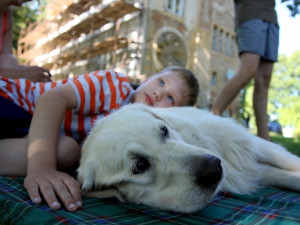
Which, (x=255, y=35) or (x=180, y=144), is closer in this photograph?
(x=180, y=144)

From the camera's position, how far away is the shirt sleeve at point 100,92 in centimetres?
222

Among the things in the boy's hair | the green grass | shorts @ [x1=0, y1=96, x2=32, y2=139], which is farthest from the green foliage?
shorts @ [x1=0, y1=96, x2=32, y2=139]

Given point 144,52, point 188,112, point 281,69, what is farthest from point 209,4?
point 281,69

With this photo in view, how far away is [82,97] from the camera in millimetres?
2186

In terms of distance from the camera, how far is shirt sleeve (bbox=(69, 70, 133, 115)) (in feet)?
7.29

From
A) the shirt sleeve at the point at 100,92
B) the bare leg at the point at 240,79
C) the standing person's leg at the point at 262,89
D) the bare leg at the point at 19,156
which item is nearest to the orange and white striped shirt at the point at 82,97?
the shirt sleeve at the point at 100,92

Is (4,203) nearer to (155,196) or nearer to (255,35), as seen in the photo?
(155,196)

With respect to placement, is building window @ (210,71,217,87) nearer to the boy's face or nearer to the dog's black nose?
the boy's face

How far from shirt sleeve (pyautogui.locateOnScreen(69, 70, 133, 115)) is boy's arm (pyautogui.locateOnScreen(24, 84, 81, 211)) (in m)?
0.10

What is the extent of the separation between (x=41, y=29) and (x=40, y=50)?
190cm

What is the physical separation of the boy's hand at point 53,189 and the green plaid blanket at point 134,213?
4cm

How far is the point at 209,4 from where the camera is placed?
19.0 metres

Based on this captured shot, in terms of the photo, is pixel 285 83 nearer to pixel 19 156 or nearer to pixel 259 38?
pixel 259 38

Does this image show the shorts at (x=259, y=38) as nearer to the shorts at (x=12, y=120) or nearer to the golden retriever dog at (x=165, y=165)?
the golden retriever dog at (x=165, y=165)
